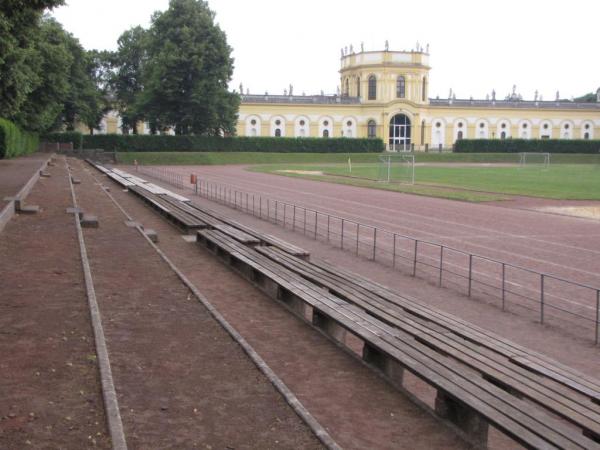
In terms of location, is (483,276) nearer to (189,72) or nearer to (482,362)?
(482,362)

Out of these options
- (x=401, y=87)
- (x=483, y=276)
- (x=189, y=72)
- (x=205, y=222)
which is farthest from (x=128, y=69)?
(x=483, y=276)

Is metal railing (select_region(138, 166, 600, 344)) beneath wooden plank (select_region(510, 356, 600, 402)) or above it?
beneath

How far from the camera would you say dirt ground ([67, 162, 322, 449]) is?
20.8ft

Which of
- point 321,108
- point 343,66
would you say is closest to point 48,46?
point 321,108

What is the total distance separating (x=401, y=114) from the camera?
10994 cm

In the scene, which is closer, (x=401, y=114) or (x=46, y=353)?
(x=46, y=353)

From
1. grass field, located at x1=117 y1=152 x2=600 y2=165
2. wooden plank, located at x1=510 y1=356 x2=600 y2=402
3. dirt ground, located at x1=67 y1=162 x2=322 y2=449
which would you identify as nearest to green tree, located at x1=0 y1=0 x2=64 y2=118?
dirt ground, located at x1=67 y1=162 x2=322 y2=449

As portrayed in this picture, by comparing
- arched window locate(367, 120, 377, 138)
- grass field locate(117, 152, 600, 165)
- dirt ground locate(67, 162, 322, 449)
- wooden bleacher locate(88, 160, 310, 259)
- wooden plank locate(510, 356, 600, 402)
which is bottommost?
wooden plank locate(510, 356, 600, 402)

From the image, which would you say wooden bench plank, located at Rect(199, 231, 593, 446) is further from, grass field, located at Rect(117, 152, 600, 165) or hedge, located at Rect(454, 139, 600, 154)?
hedge, located at Rect(454, 139, 600, 154)

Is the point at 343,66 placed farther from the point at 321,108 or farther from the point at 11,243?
the point at 11,243

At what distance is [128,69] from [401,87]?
4204 cm

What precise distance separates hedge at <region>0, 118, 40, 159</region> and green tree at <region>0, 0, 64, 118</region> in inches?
336

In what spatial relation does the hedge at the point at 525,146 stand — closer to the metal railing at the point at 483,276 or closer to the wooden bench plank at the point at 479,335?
the metal railing at the point at 483,276

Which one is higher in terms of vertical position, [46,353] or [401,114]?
[401,114]
